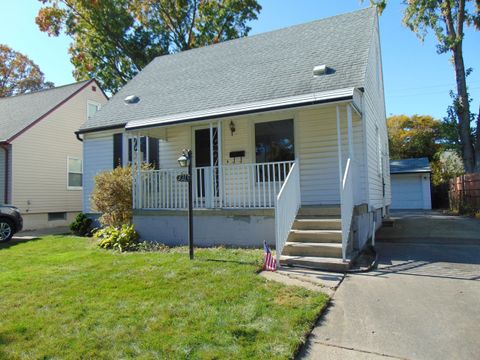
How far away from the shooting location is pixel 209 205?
26.5 ft

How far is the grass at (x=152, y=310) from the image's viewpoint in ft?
10.3

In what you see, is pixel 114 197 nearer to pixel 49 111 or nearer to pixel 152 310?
pixel 152 310

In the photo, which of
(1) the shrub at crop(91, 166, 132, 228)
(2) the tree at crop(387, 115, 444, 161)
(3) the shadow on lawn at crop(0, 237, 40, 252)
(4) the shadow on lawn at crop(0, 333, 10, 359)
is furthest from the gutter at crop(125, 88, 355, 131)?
(2) the tree at crop(387, 115, 444, 161)

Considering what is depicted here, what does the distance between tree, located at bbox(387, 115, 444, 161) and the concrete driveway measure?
88.9 feet

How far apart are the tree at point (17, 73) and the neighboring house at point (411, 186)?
30.7 meters

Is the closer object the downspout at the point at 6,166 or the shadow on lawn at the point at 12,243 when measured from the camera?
the shadow on lawn at the point at 12,243

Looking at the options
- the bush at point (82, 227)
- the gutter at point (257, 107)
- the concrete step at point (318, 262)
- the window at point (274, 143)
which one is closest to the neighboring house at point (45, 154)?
the bush at point (82, 227)

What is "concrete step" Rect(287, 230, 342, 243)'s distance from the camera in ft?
20.4

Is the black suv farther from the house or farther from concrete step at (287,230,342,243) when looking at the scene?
concrete step at (287,230,342,243)

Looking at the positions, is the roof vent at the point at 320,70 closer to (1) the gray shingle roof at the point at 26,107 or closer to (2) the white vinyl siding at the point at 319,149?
(2) the white vinyl siding at the point at 319,149

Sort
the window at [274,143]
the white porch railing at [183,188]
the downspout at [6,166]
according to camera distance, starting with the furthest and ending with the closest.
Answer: the downspout at [6,166] < the window at [274,143] < the white porch railing at [183,188]

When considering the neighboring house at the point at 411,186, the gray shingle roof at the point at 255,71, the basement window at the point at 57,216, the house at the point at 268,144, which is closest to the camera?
the house at the point at 268,144

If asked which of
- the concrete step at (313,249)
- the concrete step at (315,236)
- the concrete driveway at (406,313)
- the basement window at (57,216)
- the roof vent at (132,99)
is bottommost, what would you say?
the concrete driveway at (406,313)

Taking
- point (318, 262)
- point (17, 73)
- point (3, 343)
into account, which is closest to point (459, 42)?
point (318, 262)
